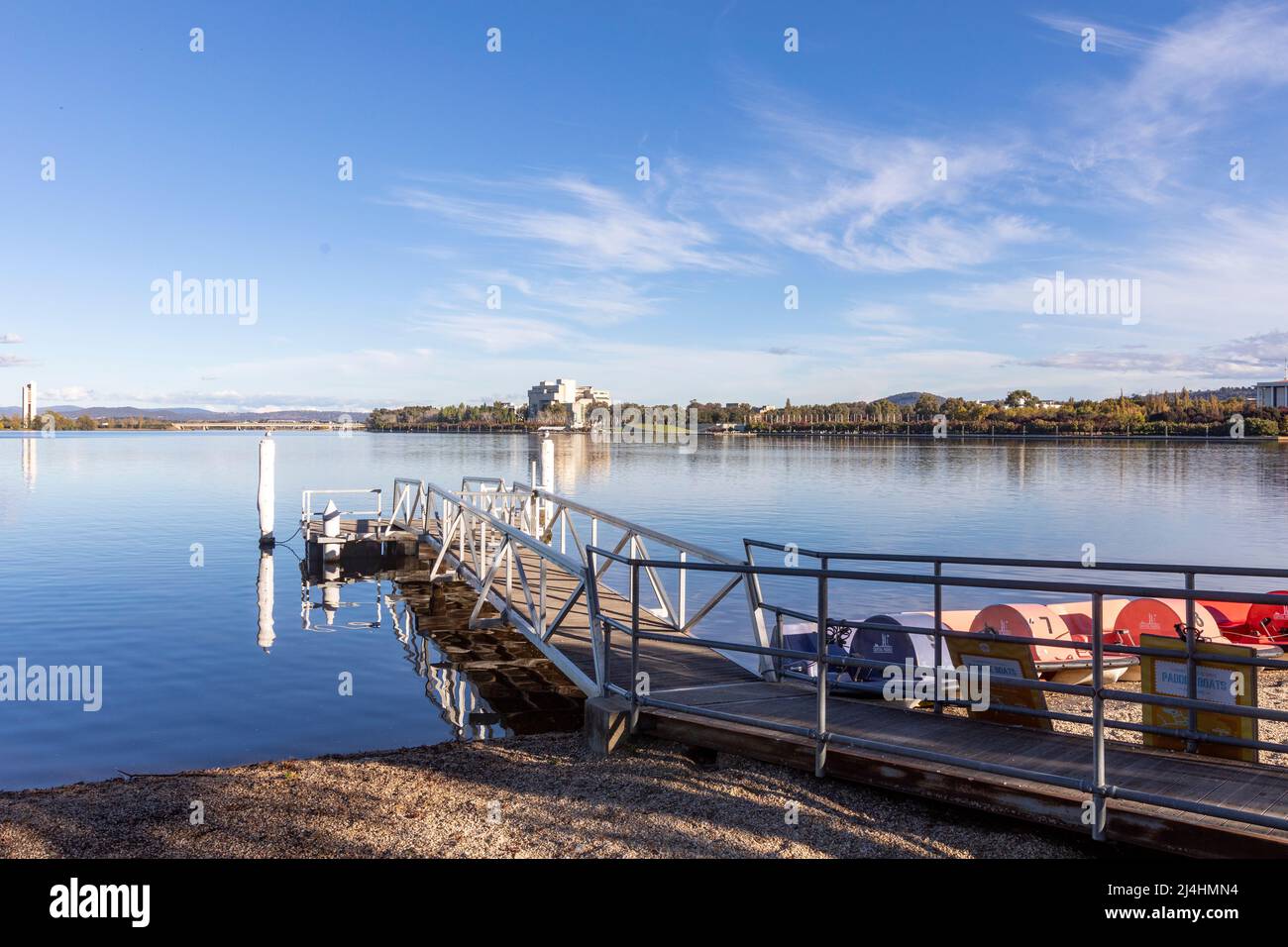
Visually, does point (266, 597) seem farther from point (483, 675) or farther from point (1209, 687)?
point (1209, 687)

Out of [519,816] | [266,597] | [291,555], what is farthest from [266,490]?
[519,816]

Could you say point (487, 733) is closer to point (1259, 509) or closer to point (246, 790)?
point (246, 790)

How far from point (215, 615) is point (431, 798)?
13562 millimetres

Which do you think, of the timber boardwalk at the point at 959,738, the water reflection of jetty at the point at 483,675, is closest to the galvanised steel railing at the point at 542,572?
the timber boardwalk at the point at 959,738

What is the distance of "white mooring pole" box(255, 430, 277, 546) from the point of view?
87.6 ft

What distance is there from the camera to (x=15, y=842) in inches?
239

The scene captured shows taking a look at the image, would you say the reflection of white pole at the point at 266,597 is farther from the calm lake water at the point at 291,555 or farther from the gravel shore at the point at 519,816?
the gravel shore at the point at 519,816

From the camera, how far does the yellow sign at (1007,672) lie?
6.99 m

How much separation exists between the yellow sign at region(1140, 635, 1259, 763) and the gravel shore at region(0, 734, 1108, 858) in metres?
1.73

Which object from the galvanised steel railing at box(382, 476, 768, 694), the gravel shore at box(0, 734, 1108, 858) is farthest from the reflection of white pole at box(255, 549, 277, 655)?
the gravel shore at box(0, 734, 1108, 858)

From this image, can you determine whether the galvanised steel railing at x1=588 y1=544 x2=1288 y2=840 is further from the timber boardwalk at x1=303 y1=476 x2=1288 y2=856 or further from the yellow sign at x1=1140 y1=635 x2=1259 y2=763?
the yellow sign at x1=1140 y1=635 x2=1259 y2=763

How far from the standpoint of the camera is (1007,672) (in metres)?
7.07

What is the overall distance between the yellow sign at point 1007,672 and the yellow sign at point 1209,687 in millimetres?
790

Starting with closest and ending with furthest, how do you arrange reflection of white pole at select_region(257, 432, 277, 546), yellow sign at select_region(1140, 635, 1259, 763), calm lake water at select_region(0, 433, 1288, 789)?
yellow sign at select_region(1140, 635, 1259, 763), calm lake water at select_region(0, 433, 1288, 789), reflection of white pole at select_region(257, 432, 277, 546)
